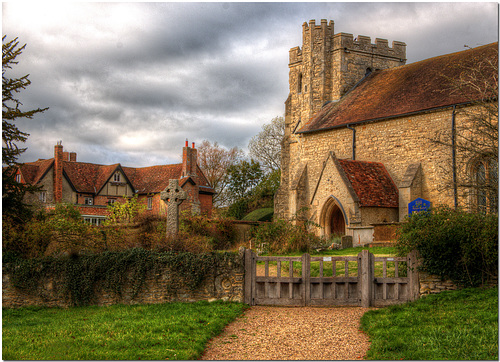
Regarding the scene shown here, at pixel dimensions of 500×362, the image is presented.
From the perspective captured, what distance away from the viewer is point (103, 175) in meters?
49.4

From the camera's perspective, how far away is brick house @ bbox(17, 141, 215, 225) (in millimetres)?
45697

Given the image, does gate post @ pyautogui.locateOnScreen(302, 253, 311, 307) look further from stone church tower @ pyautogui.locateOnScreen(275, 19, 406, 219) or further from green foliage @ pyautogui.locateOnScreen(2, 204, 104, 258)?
stone church tower @ pyautogui.locateOnScreen(275, 19, 406, 219)

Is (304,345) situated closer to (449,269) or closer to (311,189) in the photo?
(449,269)

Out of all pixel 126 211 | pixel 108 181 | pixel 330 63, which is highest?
pixel 330 63

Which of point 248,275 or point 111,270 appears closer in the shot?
point 248,275

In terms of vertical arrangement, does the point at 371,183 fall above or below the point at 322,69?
below

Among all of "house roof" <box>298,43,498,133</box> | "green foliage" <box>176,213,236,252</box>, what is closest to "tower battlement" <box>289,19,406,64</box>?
"house roof" <box>298,43,498,133</box>

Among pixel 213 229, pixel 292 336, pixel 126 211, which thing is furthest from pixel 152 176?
pixel 292 336

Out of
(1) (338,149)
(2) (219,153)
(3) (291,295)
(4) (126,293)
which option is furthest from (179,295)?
(2) (219,153)

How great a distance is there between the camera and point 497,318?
1005 cm

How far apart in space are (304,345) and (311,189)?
21886 millimetres

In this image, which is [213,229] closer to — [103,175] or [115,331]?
[115,331]

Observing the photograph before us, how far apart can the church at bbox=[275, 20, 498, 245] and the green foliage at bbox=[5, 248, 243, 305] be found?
1153 cm

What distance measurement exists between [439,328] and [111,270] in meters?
7.91
